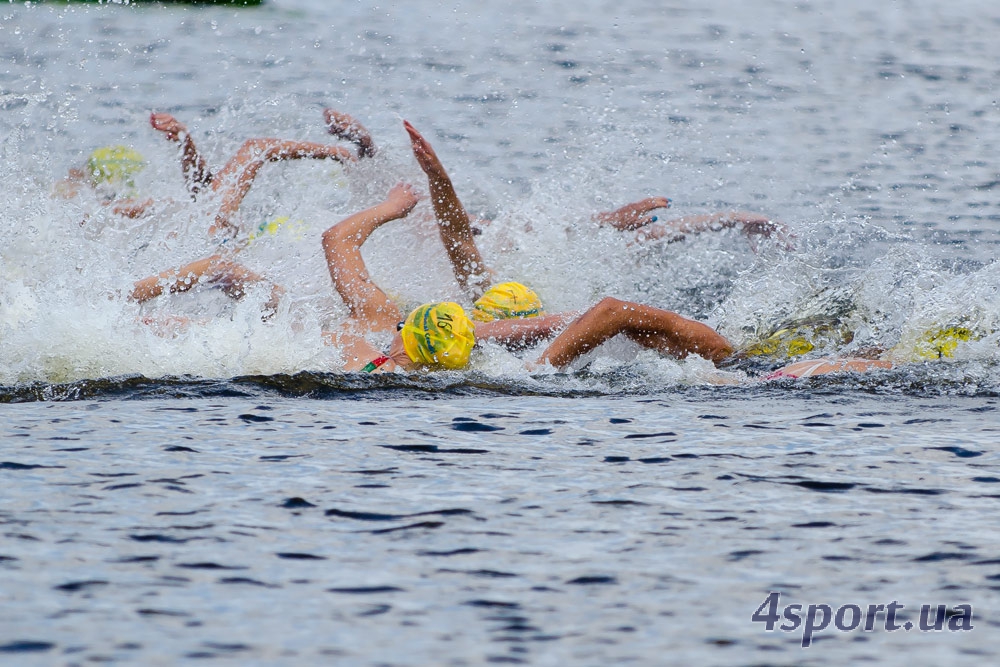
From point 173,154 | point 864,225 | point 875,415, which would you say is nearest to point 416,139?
point 875,415

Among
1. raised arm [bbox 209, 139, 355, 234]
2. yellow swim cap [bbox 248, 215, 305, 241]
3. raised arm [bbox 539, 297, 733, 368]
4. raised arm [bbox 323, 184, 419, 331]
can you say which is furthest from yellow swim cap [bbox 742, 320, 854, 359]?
raised arm [bbox 209, 139, 355, 234]

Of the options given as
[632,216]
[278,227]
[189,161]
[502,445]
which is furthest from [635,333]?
[189,161]

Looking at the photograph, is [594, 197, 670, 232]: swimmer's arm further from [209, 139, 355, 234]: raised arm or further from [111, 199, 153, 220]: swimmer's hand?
[111, 199, 153, 220]: swimmer's hand

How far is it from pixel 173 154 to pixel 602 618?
10.2 meters

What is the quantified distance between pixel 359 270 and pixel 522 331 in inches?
56.1

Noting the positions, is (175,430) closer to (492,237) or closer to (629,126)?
(492,237)

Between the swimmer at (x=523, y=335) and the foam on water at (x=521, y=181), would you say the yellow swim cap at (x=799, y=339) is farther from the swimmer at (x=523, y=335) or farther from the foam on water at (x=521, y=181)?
the swimmer at (x=523, y=335)

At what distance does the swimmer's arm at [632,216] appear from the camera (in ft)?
39.9

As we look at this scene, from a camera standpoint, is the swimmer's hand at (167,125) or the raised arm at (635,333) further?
the swimmer's hand at (167,125)

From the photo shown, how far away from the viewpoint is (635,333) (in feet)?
29.0

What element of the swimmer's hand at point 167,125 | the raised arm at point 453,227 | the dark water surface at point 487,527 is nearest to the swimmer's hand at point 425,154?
the raised arm at point 453,227

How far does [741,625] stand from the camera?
15.8 ft

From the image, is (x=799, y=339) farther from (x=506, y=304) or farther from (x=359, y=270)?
(x=359, y=270)

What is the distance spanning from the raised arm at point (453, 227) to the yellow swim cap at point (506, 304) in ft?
1.41
